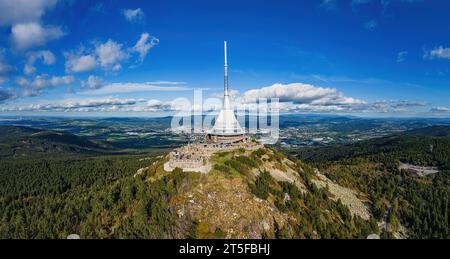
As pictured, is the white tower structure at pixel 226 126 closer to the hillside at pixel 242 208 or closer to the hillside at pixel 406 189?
the hillside at pixel 242 208

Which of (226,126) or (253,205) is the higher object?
(226,126)

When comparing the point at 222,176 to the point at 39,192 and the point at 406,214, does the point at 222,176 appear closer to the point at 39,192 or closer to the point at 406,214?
the point at 406,214

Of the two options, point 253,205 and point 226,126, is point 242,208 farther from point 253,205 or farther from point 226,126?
point 226,126

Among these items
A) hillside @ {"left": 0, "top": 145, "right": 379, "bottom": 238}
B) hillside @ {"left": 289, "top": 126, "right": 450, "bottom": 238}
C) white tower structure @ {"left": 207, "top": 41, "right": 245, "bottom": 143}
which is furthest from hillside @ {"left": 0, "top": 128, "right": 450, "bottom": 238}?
white tower structure @ {"left": 207, "top": 41, "right": 245, "bottom": 143}

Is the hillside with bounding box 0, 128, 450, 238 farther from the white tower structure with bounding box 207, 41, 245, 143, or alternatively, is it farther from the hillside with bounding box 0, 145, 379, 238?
the white tower structure with bounding box 207, 41, 245, 143

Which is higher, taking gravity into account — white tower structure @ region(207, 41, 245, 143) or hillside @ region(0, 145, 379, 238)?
white tower structure @ region(207, 41, 245, 143)

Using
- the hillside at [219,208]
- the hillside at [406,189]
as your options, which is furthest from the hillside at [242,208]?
the hillside at [406,189]

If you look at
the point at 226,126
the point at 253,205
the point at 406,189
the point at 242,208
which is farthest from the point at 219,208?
the point at 406,189

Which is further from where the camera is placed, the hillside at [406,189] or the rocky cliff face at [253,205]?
the hillside at [406,189]

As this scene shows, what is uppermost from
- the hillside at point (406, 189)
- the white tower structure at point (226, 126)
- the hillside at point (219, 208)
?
the white tower structure at point (226, 126)
